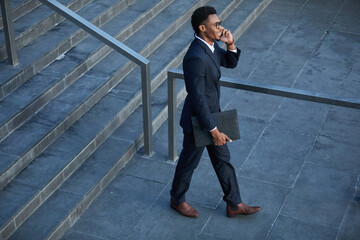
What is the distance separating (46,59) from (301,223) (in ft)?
9.32

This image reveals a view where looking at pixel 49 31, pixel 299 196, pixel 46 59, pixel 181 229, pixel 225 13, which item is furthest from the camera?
pixel 225 13

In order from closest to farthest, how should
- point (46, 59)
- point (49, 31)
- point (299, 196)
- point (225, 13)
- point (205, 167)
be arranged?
1. point (299, 196)
2. point (205, 167)
3. point (46, 59)
4. point (49, 31)
5. point (225, 13)

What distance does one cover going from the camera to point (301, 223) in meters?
4.90

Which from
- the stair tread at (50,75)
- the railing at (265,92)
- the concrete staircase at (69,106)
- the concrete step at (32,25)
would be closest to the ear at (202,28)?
the railing at (265,92)

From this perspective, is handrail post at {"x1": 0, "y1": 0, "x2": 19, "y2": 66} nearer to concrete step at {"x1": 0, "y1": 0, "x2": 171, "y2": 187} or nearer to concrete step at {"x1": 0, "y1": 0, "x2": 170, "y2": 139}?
concrete step at {"x1": 0, "y1": 0, "x2": 170, "y2": 139}

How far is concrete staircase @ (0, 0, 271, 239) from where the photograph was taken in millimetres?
4926

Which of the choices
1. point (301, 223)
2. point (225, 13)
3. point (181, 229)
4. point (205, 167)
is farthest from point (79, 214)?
point (225, 13)

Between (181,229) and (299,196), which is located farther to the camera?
(299,196)

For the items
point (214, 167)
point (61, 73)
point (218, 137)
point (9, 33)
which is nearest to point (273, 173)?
point (214, 167)

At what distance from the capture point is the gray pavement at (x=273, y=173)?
4879 mm

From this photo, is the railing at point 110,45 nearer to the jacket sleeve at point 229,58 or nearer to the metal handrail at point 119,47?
the metal handrail at point 119,47

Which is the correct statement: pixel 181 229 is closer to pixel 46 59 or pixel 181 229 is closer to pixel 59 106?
pixel 59 106

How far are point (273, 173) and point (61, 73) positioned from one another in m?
2.16

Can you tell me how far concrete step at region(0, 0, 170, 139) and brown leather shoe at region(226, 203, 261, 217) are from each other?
76.2 inches
